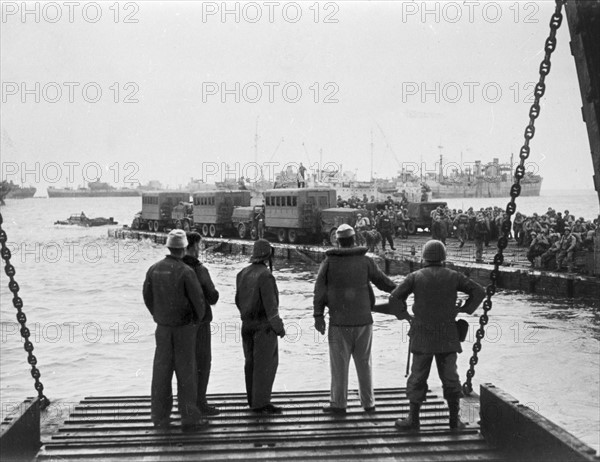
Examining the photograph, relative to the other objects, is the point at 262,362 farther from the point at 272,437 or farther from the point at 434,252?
the point at 434,252

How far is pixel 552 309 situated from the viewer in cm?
1895

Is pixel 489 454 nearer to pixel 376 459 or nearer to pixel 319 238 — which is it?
pixel 376 459

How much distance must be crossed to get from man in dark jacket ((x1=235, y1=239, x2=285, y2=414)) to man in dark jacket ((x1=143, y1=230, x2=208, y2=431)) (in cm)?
49

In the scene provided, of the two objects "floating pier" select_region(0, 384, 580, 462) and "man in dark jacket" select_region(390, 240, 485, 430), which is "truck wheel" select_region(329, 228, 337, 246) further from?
"man in dark jacket" select_region(390, 240, 485, 430)

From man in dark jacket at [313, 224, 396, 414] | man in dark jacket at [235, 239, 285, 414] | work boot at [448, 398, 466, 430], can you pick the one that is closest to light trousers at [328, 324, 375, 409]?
man in dark jacket at [313, 224, 396, 414]

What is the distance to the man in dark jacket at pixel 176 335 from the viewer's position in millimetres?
5355

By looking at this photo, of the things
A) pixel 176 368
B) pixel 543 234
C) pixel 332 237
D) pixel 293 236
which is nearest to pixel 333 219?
pixel 332 237

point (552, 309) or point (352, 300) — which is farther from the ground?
point (352, 300)

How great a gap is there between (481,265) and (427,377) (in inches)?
691

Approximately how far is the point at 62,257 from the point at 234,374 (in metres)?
35.0

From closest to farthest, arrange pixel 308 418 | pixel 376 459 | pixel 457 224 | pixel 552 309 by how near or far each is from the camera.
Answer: pixel 376 459 < pixel 308 418 < pixel 552 309 < pixel 457 224

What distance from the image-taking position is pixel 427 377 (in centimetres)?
523

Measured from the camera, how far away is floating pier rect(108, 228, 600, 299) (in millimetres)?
19481

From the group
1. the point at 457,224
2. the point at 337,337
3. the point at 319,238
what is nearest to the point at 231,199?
the point at 319,238
